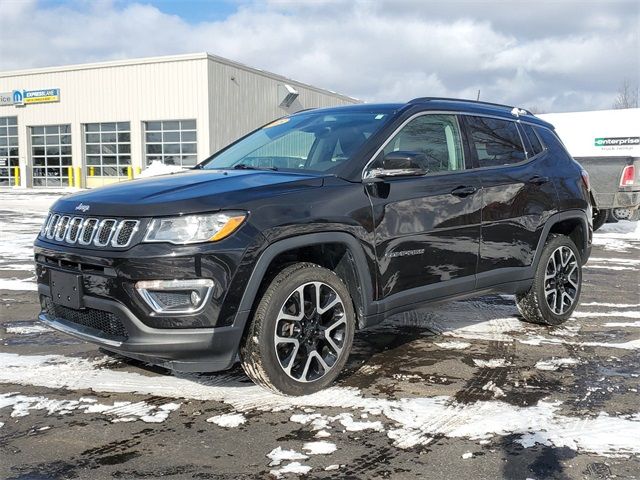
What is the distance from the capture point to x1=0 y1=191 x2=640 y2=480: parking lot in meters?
2.91

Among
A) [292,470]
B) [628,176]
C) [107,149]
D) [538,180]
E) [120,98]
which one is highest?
[120,98]

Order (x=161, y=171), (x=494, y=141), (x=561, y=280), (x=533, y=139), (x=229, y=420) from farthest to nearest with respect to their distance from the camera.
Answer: (x=161, y=171) < (x=561, y=280) < (x=533, y=139) < (x=494, y=141) < (x=229, y=420)

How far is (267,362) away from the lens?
352 cm

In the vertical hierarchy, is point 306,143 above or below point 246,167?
above

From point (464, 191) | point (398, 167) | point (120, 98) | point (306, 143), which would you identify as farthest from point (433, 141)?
point (120, 98)

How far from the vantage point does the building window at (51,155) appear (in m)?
34.0

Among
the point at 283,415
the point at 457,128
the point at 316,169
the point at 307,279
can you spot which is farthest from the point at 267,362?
the point at 457,128

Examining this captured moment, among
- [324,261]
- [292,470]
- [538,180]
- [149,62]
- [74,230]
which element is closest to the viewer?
[292,470]

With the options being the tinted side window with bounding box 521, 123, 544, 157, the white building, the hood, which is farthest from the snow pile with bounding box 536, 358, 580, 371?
the white building

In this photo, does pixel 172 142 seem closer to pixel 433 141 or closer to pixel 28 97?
pixel 28 97

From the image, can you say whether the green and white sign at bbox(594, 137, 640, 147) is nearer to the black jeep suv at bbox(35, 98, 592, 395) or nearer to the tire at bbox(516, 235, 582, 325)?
the tire at bbox(516, 235, 582, 325)

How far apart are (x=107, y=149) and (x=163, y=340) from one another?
3163 cm

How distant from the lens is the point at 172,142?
31.0m

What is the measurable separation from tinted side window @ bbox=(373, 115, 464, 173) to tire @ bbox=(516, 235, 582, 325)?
1.40 metres
